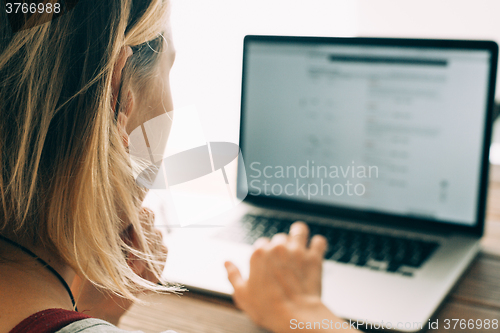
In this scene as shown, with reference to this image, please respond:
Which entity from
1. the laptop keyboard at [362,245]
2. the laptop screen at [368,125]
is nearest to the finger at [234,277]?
the laptop keyboard at [362,245]

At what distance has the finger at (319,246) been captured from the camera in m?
0.45

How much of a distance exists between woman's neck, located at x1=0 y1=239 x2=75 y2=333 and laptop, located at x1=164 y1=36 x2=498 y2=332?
0.15 m

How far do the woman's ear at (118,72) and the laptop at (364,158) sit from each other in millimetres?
205

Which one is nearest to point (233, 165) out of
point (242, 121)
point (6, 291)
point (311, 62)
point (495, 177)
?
point (242, 121)

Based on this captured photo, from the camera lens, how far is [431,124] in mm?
552

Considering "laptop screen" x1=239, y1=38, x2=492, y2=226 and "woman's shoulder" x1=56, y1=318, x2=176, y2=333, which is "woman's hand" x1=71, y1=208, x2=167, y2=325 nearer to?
"woman's shoulder" x1=56, y1=318, x2=176, y2=333

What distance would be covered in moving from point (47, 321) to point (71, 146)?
115 millimetres

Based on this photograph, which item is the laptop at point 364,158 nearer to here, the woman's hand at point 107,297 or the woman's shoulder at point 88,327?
the woman's hand at point 107,297

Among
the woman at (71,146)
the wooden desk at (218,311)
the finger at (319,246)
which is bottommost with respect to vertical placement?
the wooden desk at (218,311)

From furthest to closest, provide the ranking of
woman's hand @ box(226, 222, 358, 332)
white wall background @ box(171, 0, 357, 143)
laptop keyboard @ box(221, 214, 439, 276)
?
white wall background @ box(171, 0, 357, 143) → laptop keyboard @ box(221, 214, 439, 276) → woman's hand @ box(226, 222, 358, 332)

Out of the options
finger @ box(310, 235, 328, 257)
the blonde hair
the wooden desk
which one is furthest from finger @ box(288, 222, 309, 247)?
the blonde hair

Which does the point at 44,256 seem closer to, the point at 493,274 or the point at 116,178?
the point at 116,178

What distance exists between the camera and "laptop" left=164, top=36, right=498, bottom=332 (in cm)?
48

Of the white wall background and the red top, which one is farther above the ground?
the white wall background
